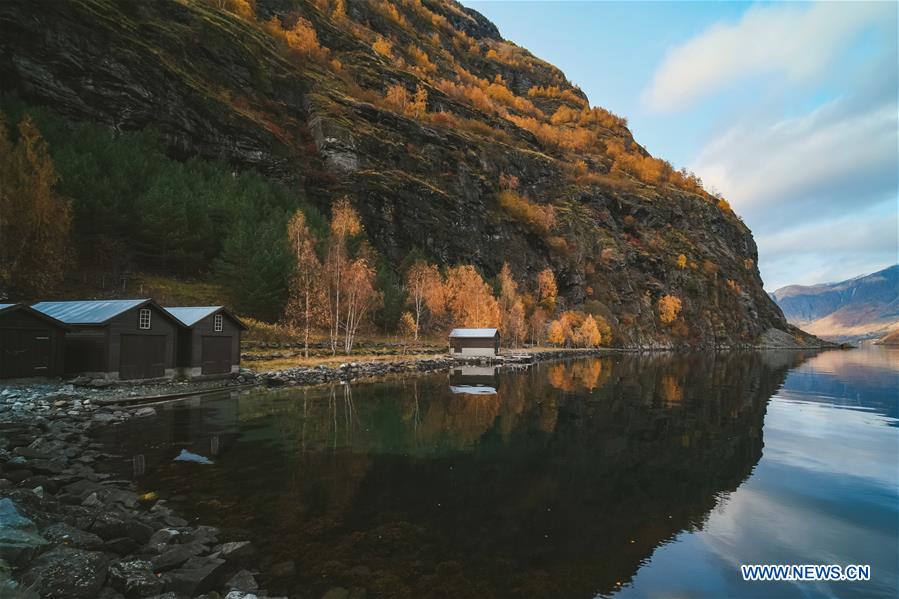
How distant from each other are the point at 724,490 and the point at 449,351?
207 feet

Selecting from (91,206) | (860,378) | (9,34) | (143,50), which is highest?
(143,50)

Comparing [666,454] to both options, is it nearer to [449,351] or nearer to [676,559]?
[676,559]

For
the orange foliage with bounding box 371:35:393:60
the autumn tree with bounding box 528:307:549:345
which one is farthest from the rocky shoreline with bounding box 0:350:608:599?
the orange foliage with bounding box 371:35:393:60

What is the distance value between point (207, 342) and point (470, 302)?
5816 centimetres

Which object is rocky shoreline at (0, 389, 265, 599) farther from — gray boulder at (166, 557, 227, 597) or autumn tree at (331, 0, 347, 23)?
autumn tree at (331, 0, 347, 23)

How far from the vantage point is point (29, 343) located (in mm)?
29594

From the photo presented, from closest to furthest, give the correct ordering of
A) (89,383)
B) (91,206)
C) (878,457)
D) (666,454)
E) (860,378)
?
1. (666,454)
2. (878,457)
3. (89,383)
4. (91,206)
5. (860,378)

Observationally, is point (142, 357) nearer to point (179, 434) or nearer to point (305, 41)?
point (179, 434)

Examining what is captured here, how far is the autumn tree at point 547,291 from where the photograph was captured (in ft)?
410

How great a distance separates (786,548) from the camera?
1359 cm

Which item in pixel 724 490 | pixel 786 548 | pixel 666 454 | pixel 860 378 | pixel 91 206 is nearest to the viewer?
pixel 786 548

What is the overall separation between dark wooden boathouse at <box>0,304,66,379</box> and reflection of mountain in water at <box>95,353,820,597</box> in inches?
489

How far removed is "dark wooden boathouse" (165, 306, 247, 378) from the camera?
38.3m

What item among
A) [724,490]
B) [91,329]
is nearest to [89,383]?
[91,329]
